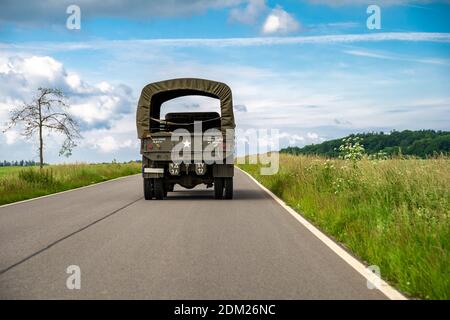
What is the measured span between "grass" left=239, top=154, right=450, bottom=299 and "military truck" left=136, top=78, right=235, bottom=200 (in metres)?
2.07

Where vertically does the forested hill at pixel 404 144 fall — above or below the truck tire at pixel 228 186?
above

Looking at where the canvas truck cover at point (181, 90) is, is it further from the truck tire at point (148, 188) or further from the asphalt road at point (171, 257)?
the asphalt road at point (171, 257)

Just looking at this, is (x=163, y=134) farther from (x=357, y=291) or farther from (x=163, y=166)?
(x=357, y=291)

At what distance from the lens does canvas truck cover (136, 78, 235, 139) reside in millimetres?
18266

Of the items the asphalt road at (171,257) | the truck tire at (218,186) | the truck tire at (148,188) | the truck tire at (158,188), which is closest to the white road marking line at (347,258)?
the asphalt road at (171,257)

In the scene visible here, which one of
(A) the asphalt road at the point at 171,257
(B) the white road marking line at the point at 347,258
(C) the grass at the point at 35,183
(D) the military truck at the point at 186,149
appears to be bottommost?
(B) the white road marking line at the point at 347,258

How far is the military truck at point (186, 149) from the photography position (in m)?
17.2

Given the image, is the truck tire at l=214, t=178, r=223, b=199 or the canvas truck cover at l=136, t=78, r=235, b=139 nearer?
the truck tire at l=214, t=178, r=223, b=199

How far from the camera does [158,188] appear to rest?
57.8 feet

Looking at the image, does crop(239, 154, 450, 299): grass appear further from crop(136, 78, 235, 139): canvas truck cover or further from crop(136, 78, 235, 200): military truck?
crop(136, 78, 235, 139): canvas truck cover

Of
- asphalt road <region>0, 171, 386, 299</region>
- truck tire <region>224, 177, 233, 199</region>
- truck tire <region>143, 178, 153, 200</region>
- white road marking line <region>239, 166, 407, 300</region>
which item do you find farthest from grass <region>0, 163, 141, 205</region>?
white road marking line <region>239, 166, 407, 300</region>
